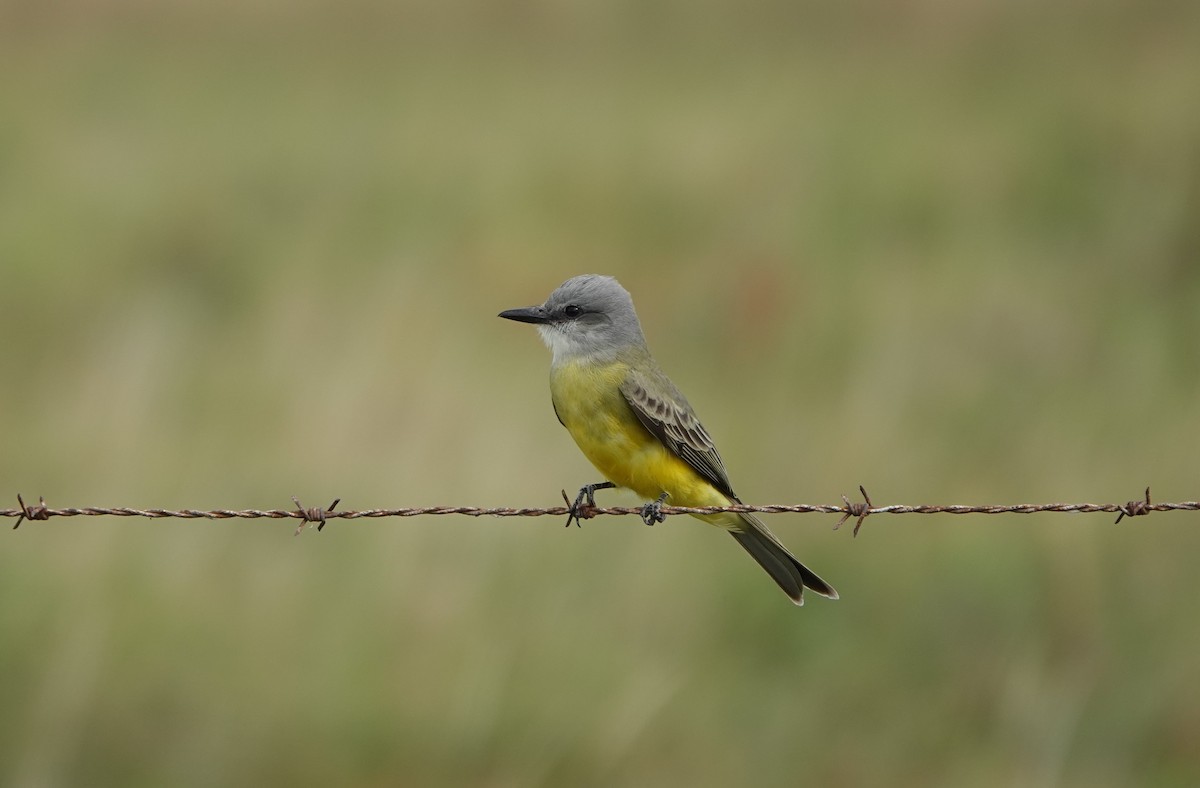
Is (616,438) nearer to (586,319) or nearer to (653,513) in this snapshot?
(653,513)

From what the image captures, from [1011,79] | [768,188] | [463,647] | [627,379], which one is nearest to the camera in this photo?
[627,379]

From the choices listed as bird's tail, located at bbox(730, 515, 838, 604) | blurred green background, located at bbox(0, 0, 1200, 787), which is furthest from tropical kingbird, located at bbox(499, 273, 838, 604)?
blurred green background, located at bbox(0, 0, 1200, 787)

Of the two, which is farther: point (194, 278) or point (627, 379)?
point (194, 278)

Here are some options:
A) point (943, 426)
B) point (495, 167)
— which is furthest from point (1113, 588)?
point (495, 167)

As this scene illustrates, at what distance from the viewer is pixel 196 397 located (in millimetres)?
10578

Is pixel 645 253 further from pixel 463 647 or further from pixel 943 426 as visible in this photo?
pixel 463 647

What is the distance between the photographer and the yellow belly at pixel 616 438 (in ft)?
20.4

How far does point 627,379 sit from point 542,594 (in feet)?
8.24

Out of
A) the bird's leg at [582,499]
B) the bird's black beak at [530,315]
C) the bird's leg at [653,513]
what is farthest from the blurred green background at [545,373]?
the bird's leg at [653,513]

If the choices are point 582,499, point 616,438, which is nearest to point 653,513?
point 582,499

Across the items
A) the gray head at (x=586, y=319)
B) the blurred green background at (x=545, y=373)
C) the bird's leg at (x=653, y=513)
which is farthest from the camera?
the blurred green background at (x=545, y=373)

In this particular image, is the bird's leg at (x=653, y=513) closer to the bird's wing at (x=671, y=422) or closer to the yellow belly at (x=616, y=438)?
the yellow belly at (x=616, y=438)

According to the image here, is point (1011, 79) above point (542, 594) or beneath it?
above

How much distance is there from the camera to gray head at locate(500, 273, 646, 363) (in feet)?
21.3
